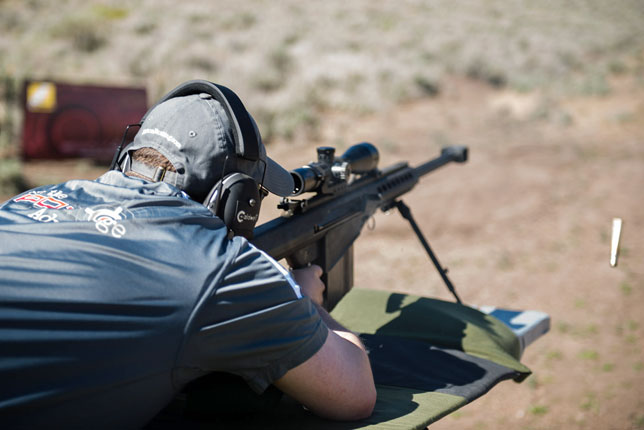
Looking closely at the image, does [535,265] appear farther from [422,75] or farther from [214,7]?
[214,7]

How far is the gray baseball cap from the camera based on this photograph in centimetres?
168

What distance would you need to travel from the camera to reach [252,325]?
1447 mm

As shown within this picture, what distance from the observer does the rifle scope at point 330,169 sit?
8.27 feet

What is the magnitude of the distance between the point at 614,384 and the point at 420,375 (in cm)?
291

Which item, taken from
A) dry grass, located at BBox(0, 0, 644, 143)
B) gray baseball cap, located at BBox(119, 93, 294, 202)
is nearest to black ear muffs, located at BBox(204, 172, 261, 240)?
gray baseball cap, located at BBox(119, 93, 294, 202)

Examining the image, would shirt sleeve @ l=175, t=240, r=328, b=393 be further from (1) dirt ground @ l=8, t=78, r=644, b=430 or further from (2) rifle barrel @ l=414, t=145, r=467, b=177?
(1) dirt ground @ l=8, t=78, r=644, b=430

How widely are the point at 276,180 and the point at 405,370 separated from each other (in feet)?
3.46

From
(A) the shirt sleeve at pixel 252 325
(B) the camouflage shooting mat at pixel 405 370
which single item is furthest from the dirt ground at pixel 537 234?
(A) the shirt sleeve at pixel 252 325

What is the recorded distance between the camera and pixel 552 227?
313 inches

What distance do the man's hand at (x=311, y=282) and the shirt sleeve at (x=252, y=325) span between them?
2.06 feet

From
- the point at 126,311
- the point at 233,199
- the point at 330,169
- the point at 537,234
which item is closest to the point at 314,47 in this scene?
the point at 537,234

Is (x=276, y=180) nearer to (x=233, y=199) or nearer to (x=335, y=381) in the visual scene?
(x=233, y=199)

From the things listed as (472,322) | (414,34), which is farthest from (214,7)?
(472,322)

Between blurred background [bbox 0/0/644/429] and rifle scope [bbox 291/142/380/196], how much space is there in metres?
2.39
